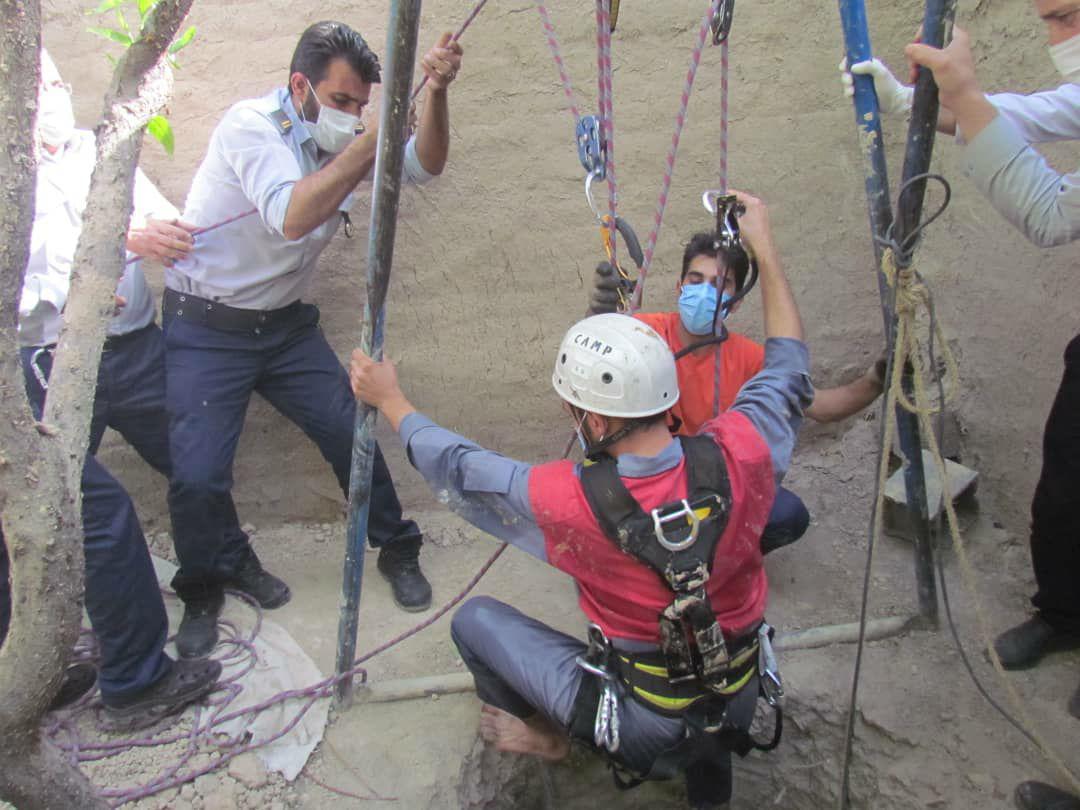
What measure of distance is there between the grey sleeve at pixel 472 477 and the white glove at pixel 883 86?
1246 millimetres

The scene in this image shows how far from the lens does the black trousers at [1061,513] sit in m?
2.33

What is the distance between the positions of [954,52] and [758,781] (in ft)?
7.25

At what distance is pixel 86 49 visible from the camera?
10.1 ft

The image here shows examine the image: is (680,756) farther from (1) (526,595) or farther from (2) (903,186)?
(2) (903,186)

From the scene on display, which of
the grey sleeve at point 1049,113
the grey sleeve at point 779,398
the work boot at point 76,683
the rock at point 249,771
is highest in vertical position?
the grey sleeve at point 1049,113

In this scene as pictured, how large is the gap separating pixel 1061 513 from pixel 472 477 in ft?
5.50

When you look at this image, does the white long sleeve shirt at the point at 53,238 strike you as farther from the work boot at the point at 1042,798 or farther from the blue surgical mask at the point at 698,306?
the work boot at the point at 1042,798

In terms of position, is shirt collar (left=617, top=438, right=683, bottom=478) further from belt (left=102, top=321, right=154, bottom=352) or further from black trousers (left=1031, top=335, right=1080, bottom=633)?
belt (left=102, top=321, right=154, bottom=352)

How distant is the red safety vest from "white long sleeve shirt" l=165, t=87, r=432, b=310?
1366 millimetres

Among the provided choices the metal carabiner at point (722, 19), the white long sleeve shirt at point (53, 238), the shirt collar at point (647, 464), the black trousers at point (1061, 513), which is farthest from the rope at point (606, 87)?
the white long sleeve shirt at point (53, 238)

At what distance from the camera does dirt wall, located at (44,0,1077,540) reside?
9.87 ft

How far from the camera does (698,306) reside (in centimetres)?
254

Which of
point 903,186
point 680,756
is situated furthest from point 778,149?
point 680,756

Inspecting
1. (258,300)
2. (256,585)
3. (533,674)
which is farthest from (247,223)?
(533,674)
